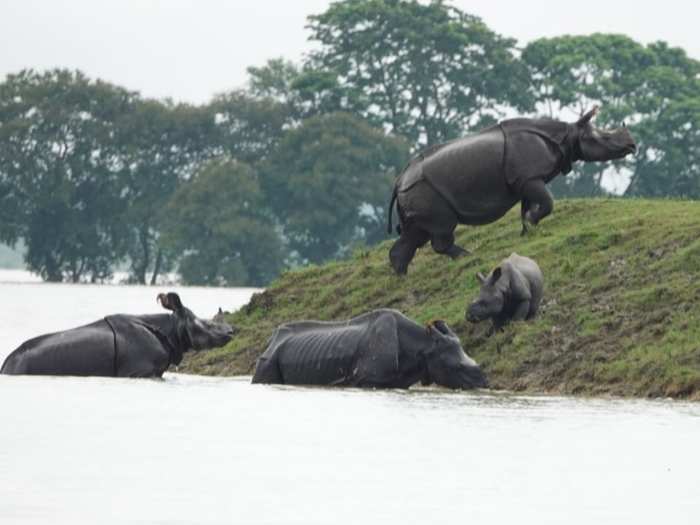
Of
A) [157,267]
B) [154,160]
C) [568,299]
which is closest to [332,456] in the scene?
[568,299]

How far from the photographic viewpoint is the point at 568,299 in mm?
27891

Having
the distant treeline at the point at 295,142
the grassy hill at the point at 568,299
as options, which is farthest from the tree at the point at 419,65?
the grassy hill at the point at 568,299

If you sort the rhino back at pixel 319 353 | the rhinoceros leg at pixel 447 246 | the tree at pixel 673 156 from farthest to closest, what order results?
the tree at pixel 673 156 → the rhinoceros leg at pixel 447 246 → the rhino back at pixel 319 353

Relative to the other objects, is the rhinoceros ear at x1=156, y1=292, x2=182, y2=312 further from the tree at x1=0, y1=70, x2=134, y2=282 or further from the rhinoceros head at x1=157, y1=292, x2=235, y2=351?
the tree at x1=0, y1=70, x2=134, y2=282

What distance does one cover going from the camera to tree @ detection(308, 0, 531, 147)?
9638cm

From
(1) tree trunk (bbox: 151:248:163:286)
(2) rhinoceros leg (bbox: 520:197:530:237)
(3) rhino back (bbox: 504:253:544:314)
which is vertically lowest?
(1) tree trunk (bbox: 151:248:163:286)

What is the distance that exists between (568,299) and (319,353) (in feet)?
14.3

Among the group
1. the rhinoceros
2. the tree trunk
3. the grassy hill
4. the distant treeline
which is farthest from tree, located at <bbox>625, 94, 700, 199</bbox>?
the rhinoceros

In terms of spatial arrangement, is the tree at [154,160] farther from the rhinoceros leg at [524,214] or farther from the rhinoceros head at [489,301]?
the rhinoceros head at [489,301]

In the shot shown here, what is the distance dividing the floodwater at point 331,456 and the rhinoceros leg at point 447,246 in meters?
6.29

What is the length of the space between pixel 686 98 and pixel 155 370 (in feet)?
224

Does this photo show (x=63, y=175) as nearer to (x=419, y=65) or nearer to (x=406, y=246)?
(x=419, y=65)

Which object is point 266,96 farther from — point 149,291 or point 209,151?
point 149,291

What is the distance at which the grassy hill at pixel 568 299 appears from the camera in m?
25.1
